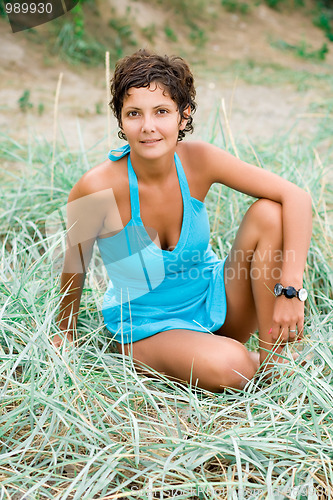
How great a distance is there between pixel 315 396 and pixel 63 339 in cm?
73

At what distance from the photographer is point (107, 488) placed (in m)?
1.31

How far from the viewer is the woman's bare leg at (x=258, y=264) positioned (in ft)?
5.74

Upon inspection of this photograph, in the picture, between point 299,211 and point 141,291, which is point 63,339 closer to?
point 141,291

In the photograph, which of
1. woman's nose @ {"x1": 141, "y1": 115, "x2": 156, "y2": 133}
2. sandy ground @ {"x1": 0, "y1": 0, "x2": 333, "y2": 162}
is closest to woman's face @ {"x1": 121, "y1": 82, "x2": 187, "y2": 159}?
woman's nose @ {"x1": 141, "y1": 115, "x2": 156, "y2": 133}

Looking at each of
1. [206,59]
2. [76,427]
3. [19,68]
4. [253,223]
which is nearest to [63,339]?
[76,427]

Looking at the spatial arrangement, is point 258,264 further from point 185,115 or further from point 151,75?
point 151,75

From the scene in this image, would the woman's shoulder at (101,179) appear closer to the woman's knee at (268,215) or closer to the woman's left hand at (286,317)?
the woman's knee at (268,215)

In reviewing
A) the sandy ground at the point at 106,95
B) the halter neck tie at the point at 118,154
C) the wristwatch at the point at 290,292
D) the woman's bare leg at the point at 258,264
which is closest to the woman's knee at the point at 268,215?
the woman's bare leg at the point at 258,264

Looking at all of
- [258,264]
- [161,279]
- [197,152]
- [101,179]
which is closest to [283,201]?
[258,264]

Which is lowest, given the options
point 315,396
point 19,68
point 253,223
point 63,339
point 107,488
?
point 107,488

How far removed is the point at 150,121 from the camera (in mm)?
1649

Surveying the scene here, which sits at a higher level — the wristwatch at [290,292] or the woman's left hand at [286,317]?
the wristwatch at [290,292]

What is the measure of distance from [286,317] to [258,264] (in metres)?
0.18

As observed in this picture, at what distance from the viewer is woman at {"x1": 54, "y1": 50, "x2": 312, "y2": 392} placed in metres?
1.69
